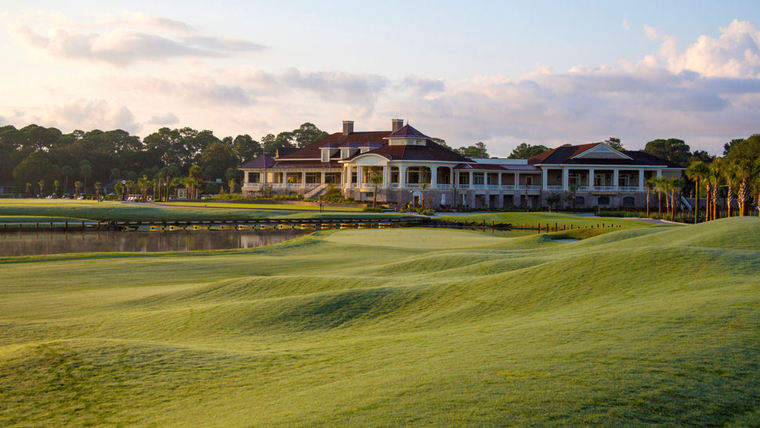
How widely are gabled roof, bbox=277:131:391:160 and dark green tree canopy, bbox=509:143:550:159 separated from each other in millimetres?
44768

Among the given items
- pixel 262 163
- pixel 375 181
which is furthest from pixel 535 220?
pixel 262 163

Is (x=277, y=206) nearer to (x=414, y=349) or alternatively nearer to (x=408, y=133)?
(x=408, y=133)

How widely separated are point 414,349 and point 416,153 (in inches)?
3066

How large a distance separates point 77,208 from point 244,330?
70.7 metres

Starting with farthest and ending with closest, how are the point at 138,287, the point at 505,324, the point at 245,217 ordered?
the point at 245,217 < the point at 138,287 < the point at 505,324

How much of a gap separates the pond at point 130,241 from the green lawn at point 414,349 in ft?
85.7

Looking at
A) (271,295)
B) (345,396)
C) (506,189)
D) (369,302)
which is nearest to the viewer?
(345,396)

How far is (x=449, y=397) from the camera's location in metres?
7.82

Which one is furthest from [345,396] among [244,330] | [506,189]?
[506,189]

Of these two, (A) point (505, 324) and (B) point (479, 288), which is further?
(B) point (479, 288)

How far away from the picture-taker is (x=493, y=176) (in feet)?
310

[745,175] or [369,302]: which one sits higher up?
[745,175]

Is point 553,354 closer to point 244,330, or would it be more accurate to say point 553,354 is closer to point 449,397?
point 449,397

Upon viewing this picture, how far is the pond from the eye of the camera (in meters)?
45.6
